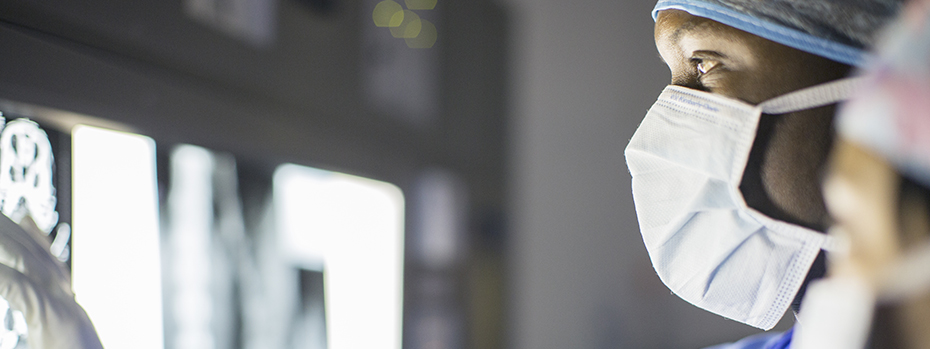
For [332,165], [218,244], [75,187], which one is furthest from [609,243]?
[75,187]

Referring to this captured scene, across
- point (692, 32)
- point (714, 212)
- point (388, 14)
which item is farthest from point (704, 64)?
point (388, 14)

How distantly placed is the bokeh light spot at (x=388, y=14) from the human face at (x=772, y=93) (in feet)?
2.77

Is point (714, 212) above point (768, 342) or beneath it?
above

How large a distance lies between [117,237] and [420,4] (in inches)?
36.9

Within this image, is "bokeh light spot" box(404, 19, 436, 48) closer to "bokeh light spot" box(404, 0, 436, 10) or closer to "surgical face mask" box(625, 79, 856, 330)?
"bokeh light spot" box(404, 0, 436, 10)

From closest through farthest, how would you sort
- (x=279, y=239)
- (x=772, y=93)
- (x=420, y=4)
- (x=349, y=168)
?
(x=772, y=93) → (x=279, y=239) → (x=349, y=168) → (x=420, y=4)

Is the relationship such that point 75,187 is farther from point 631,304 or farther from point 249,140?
Answer: point 631,304

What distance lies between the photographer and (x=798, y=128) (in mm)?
458

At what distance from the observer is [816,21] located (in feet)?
1.45

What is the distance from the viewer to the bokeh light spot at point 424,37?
1.38m

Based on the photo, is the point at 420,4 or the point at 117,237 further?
the point at 420,4

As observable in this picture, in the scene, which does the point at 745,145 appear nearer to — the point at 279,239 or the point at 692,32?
the point at 692,32

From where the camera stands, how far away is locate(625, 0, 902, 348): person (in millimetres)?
441

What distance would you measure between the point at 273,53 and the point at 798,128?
71 cm
